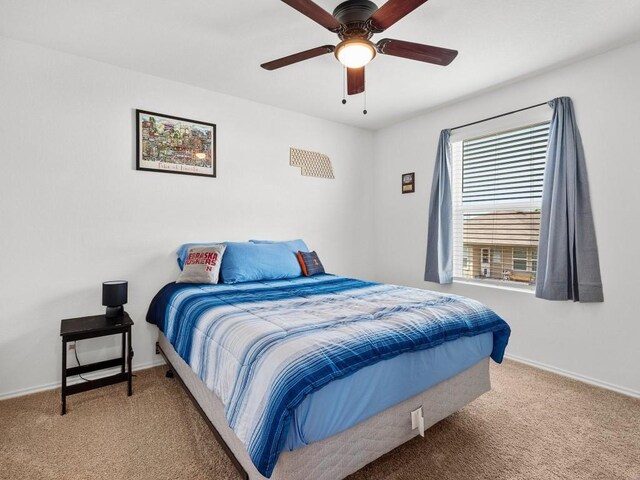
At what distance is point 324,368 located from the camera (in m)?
1.32

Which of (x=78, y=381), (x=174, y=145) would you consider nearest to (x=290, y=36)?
(x=174, y=145)

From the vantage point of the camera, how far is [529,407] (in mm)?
2264

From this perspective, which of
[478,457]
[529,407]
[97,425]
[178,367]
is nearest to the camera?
[478,457]

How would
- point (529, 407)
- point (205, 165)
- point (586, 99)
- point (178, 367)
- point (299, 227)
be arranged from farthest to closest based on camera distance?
point (299, 227) < point (205, 165) < point (586, 99) < point (178, 367) < point (529, 407)

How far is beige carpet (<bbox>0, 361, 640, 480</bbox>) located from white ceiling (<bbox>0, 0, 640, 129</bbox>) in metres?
2.56

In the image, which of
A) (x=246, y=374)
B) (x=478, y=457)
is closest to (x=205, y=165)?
(x=246, y=374)

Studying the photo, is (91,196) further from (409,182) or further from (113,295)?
(409,182)

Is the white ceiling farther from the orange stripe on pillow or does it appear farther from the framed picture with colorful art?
the orange stripe on pillow

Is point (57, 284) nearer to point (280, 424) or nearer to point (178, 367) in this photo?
point (178, 367)

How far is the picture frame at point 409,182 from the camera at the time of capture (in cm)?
410

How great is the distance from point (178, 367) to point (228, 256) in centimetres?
97

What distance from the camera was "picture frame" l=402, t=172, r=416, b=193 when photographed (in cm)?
410

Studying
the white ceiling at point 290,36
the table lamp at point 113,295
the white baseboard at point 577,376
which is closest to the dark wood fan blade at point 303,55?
the white ceiling at point 290,36

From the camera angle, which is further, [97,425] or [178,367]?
[178,367]
